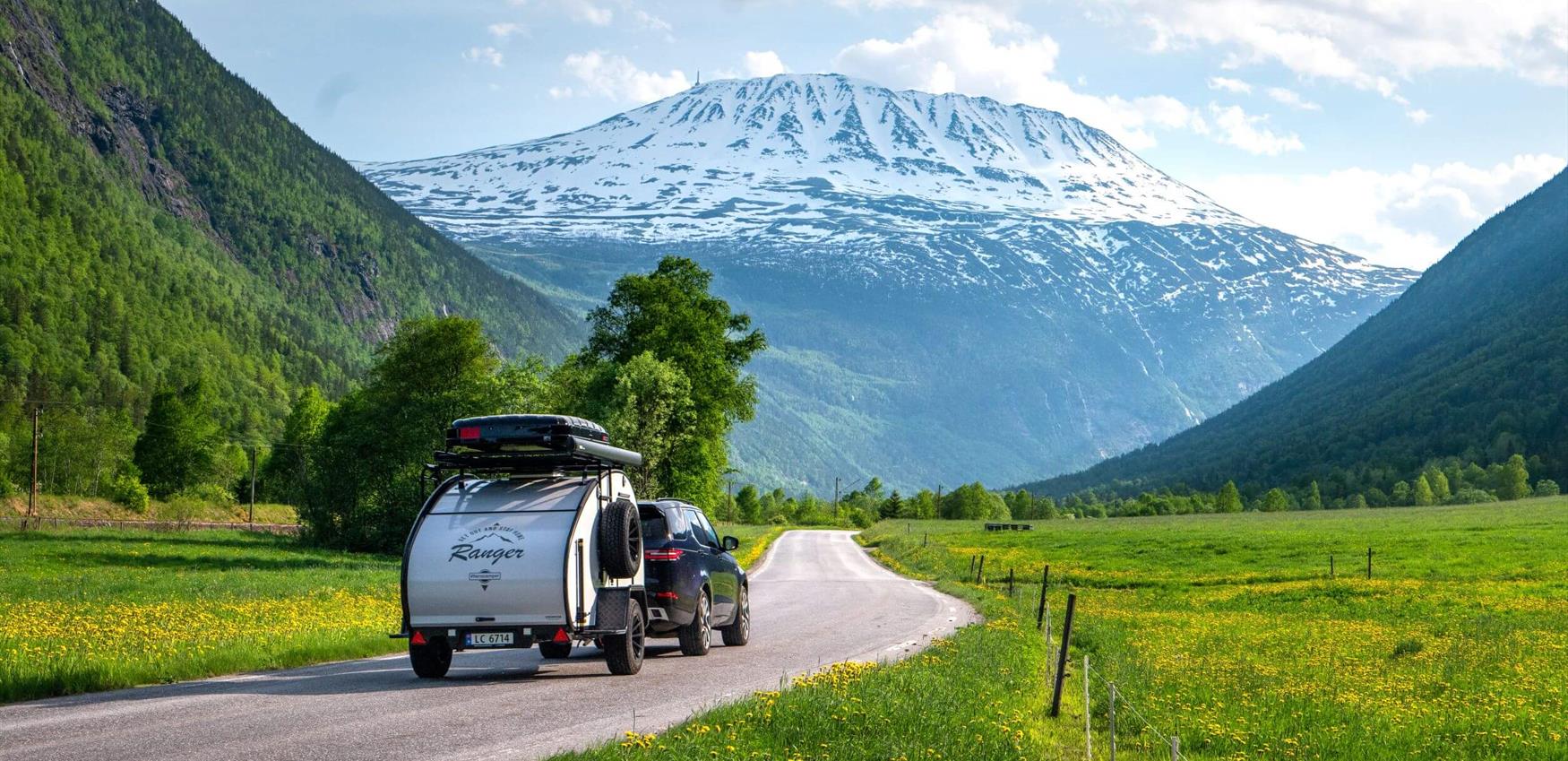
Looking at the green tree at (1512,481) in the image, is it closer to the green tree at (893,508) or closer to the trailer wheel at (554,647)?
the green tree at (893,508)

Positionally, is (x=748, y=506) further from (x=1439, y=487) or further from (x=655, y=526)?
(x=655, y=526)

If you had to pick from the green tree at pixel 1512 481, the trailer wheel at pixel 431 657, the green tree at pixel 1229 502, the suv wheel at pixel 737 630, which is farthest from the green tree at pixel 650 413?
the green tree at pixel 1229 502

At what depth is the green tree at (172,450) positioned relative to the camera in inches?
4577

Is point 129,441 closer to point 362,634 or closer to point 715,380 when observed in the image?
point 715,380

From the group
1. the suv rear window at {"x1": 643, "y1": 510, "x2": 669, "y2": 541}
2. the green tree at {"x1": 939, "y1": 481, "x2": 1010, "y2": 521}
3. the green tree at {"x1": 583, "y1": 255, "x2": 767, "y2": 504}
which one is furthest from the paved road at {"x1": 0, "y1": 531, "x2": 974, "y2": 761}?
the green tree at {"x1": 939, "y1": 481, "x2": 1010, "y2": 521}

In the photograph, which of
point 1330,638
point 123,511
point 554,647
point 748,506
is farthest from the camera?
point 748,506

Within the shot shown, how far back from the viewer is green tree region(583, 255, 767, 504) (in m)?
64.1

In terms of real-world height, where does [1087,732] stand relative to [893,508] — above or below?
below

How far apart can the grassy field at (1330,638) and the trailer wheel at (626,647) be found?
6149mm

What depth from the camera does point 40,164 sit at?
19475 cm

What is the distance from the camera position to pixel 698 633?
861 inches

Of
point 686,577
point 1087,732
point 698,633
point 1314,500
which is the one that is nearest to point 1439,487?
point 1314,500

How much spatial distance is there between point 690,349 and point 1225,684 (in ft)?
157

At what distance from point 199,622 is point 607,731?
494 inches
